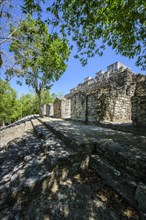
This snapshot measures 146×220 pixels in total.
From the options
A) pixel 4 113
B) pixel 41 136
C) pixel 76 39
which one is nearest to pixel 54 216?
pixel 41 136

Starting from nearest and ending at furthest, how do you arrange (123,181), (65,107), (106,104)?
(123,181)
(106,104)
(65,107)

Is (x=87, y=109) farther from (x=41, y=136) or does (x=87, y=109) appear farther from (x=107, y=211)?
(x=107, y=211)

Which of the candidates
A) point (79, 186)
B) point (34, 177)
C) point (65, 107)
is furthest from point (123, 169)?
point (65, 107)

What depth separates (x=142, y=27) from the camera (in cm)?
435

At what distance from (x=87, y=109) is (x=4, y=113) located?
85.7 ft

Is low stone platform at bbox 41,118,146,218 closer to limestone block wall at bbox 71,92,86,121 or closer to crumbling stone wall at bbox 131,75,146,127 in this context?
crumbling stone wall at bbox 131,75,146,127

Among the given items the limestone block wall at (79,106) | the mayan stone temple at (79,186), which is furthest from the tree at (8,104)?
the mayan stone temple at (79,186)

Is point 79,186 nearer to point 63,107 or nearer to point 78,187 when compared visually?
point 78,187

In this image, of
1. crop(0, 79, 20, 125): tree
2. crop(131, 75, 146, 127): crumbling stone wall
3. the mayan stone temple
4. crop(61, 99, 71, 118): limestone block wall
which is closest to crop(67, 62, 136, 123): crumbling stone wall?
crop(131, 75, 146, 127): crumbling stone wall

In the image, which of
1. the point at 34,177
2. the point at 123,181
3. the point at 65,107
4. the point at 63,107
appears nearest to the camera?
the point at 123,181

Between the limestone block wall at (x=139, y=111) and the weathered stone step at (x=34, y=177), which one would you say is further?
the limestone block wall at (x=139, y=111)

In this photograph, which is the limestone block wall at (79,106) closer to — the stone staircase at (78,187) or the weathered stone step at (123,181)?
the stone staircase at (78,187)

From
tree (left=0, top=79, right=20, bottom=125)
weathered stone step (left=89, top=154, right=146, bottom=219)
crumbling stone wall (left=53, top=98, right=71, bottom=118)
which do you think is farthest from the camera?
tree (left=0, top=79, right=20, bottom=125)

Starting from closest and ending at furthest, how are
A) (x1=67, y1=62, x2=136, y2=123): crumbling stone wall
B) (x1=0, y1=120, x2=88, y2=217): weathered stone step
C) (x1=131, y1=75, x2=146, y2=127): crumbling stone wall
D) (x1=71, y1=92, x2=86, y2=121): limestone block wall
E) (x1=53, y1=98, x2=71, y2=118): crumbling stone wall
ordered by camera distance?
(x1=0, y1=120, x2=88, y2=217): weathered stone step, (x1=131, y1=75, x2=146, y2=127): crumbling stone wall, (x1=67, y1=62, x2=136, y2=123): crumbling stone wall, (x1=71, y1=92, x2=86, y2=121): limestone block wall, (x1=53, y1=98, x2=71, y2=118): crumbling stone wall
